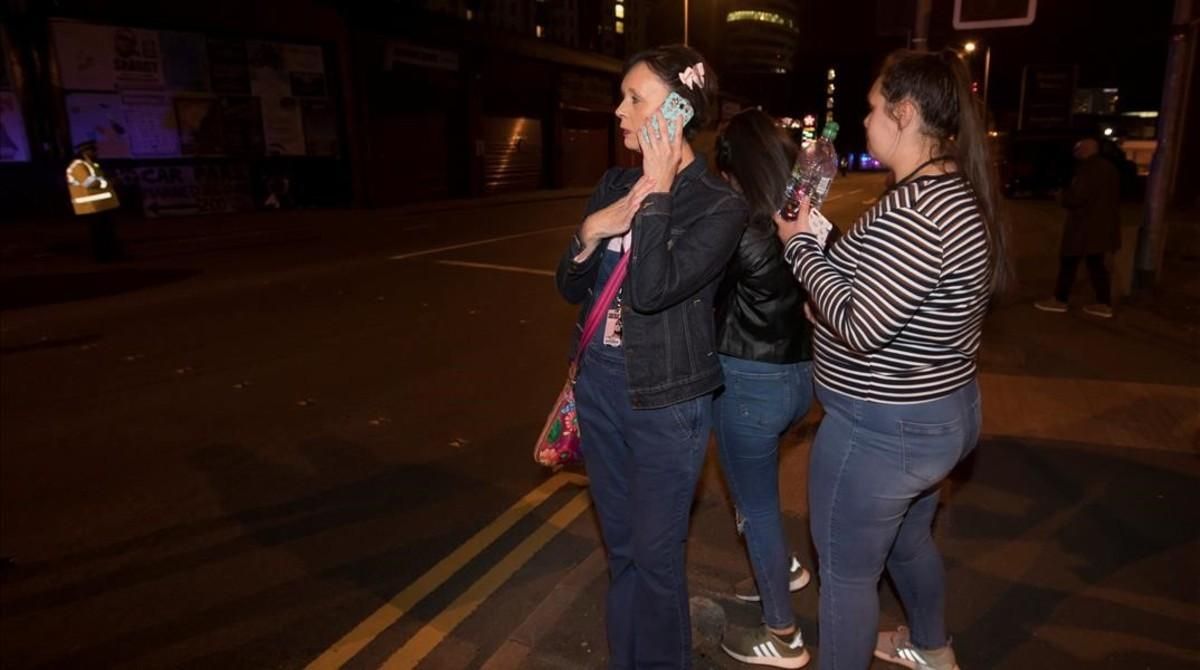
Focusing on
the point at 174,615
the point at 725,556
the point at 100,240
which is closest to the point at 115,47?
the point at 100,240

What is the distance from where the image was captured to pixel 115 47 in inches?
687

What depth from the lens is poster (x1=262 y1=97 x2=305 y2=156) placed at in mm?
20734

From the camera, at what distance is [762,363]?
2.51 m

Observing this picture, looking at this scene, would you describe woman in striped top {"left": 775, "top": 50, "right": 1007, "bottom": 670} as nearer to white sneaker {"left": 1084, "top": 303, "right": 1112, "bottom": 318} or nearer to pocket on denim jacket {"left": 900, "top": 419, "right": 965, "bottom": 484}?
pocket on denim jacket {"left": 900, "top": 419, "right": 965, "bottom": 484}

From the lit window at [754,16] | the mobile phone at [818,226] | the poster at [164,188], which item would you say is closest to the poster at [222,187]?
the poster at [164,188]

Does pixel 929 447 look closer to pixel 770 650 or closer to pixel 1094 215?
pixel 770 650

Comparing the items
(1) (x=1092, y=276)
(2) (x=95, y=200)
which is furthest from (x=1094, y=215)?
(2) (x=95, y=200)

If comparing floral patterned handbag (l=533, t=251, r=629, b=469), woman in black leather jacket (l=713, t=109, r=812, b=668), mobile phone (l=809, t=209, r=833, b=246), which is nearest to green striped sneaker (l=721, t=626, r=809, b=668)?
woman in black leather jacket (l=713, t=109, r=812, b=668)

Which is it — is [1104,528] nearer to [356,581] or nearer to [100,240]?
[356,581]

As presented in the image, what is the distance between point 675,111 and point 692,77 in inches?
4.8

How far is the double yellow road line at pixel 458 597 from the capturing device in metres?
3.05

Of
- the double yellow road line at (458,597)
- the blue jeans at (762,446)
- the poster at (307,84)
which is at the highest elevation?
the poster at (307,84)

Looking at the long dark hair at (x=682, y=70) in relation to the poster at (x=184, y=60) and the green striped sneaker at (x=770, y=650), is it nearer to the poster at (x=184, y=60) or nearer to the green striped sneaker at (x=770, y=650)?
the green striped sneaker at (x=770, y=650)

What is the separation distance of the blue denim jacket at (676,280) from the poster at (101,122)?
19.0 meters
